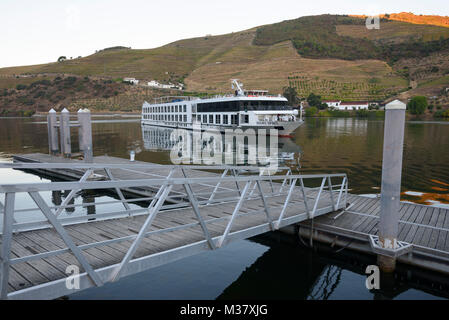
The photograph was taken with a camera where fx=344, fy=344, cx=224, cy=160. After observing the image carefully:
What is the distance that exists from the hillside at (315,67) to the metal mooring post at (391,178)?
11276cm

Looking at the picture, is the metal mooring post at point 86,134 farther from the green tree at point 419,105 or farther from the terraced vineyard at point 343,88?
the terraced vineyard at point 343,88

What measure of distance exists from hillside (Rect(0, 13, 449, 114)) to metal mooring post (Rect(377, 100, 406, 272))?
370 feet

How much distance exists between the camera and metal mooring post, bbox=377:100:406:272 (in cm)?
750

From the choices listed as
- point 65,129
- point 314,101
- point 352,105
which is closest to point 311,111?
point 314,101

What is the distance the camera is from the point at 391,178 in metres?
7.73

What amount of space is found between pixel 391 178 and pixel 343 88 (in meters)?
128

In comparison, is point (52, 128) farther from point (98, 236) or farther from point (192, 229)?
point (192, 229)

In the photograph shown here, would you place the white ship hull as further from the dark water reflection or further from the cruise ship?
the dark water reflection

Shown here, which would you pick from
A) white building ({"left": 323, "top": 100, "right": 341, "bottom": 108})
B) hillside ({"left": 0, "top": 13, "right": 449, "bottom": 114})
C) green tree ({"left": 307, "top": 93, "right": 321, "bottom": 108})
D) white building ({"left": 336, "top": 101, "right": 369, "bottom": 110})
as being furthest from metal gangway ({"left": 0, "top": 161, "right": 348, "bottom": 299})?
hillside ({"left": 0, "top": 13, "right": 449, "bottom": 114})

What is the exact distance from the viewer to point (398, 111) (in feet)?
24.4

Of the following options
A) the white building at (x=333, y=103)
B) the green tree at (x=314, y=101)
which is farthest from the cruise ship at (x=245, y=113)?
the white building at (x=333, y=103)

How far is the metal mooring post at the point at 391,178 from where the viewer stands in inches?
295
